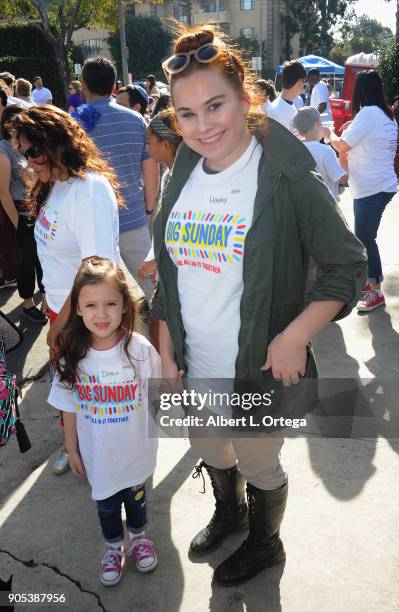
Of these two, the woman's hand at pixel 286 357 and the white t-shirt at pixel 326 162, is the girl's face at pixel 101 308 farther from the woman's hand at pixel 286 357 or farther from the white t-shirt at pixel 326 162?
the white t-shirt at pixel 326 162

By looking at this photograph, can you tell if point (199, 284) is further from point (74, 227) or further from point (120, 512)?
point (120, 512)

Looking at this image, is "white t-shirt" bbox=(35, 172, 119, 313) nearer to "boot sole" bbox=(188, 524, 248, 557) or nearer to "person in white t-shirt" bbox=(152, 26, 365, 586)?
"person in white t-shirt" bbox=(152, 26, 365, 586)

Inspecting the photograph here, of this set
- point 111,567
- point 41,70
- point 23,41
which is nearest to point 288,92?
point 111,567

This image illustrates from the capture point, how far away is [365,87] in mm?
4605

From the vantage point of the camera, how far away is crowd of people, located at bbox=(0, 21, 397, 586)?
68.4 inches

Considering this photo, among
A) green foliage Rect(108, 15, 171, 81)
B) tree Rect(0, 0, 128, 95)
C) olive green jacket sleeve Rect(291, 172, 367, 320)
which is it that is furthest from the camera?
green foliage Rect(108, 15, 171, 81)

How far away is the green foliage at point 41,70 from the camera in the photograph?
60.6 feet

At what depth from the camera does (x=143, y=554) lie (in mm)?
2369

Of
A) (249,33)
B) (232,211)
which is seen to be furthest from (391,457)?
(249,33)

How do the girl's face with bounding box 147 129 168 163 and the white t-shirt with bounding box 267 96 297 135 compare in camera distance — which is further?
the white t-shirt with bounding box 267 96 297 135

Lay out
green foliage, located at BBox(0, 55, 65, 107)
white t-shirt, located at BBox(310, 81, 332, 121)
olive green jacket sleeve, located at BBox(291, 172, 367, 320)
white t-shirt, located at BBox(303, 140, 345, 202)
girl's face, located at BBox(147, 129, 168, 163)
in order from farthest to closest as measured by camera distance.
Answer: green foliage, located at BBox(0, 55, 65, 107)
white t-shirt, located at BBox(310, 81, 332, 121)
white t-shirt, located at BBox(303, 140, 345, 202)
girl's face, located at BBox(147, 129, 168, 163)
olive green jacket sleeve, located at BBox(291, 172, 367, 320)

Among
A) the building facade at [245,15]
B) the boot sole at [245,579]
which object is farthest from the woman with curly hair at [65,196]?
the building facade at [245,15]

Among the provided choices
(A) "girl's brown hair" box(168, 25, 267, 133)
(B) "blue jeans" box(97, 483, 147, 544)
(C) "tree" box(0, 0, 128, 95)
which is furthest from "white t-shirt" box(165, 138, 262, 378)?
(C) "tree" box(0, 0, 128, 95)

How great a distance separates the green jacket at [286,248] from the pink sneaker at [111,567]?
1.05 meters
